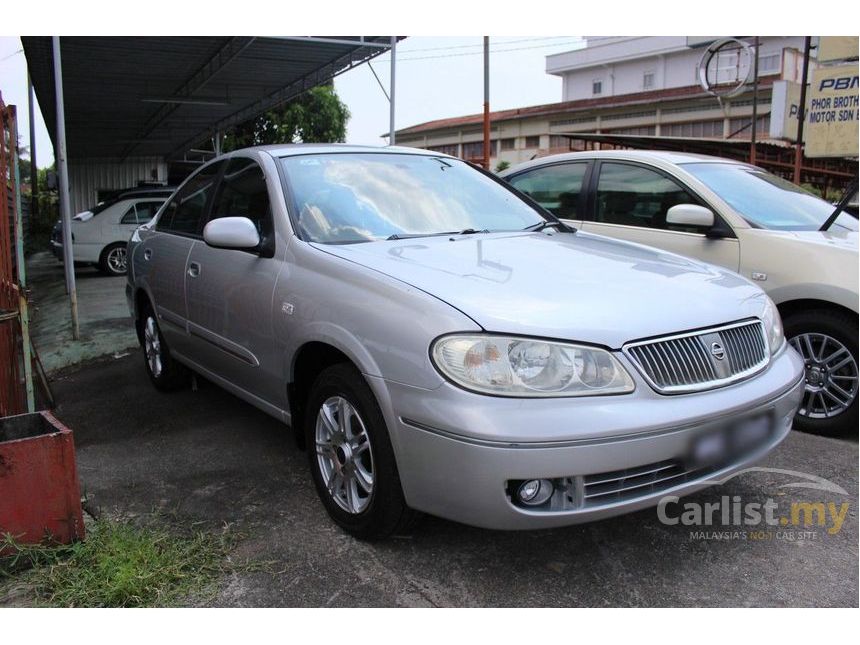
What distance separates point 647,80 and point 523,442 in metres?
43.9

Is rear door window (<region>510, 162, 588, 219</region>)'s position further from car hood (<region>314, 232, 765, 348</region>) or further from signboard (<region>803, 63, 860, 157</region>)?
signboard (<region>803, 63, 860, 157</region>)

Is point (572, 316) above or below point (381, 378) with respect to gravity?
above

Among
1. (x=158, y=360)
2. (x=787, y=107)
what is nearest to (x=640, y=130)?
(x=787, y=107)

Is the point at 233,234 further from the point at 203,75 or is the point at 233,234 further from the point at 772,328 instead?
the point at 203,75

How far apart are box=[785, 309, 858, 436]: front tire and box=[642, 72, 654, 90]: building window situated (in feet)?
134

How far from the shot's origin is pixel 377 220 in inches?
136

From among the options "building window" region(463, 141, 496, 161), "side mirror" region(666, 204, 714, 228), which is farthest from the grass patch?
"building window" region(463, 141, 496, 161)

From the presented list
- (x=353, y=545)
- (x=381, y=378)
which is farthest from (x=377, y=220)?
(x=353, y=545)

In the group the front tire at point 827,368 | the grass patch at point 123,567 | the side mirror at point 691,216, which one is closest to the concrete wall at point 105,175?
the side mirror at point 691,216

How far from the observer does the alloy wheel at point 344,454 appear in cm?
282

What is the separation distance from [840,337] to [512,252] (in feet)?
6.99

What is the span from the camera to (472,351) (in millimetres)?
2406

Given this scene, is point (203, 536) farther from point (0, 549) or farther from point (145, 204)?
point (145, 204)

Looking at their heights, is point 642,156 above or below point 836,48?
below
